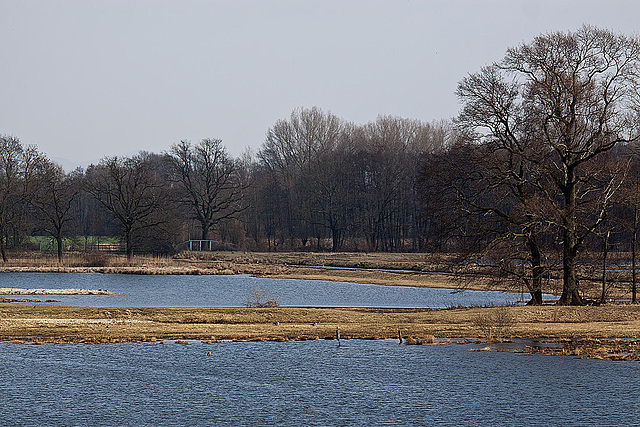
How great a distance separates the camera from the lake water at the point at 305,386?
63.3 feet

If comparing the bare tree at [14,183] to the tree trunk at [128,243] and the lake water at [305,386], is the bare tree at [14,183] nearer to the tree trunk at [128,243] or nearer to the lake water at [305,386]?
the tree trunk at [128,243]

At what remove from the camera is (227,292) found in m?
56.0

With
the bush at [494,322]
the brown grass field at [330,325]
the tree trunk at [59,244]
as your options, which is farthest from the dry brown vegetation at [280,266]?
the brown grass field at [330,325]

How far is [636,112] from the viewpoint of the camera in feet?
137

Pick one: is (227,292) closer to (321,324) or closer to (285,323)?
(285,323)

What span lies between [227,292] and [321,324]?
21.4 m

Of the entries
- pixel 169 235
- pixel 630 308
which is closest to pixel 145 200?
pixel 169 235

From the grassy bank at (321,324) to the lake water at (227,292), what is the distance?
6768 mm

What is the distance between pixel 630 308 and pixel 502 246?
23.9 ft

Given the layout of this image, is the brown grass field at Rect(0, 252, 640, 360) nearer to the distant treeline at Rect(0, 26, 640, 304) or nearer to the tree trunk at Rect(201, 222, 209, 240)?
the distant treeline at Rect(0, 26, 640, 304)

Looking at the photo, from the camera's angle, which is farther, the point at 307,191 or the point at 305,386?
the point at 307,191

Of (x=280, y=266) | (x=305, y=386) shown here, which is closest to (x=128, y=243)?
(x=280, y=266)

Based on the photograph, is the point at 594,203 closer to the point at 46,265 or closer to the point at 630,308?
the point at 630,308

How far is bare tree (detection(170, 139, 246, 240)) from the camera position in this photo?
347ft
